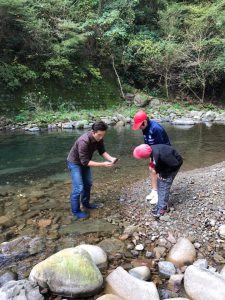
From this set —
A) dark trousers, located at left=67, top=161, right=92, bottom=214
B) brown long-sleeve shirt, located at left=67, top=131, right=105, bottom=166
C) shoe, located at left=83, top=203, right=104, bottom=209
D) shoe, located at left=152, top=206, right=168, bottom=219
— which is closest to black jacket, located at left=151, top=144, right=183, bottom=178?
shoe, located at left=152, top=206, right=168, bottom=219

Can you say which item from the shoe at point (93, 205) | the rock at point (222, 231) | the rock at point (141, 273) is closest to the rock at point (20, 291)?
the rock at point (141, 273)

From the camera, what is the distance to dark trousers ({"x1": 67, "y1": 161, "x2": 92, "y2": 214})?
5.44 m

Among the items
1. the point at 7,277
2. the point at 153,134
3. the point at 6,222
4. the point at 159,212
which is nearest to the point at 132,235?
the point at 159,212

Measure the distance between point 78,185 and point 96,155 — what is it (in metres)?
5.00

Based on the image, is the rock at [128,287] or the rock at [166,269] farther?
the rock at [166,269]

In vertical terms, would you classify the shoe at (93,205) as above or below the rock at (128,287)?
below

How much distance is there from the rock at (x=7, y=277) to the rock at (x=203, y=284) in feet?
6.64

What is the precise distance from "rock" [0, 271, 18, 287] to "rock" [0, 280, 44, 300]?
295 mm

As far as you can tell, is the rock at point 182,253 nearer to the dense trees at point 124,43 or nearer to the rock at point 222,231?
the rock at point 222,231

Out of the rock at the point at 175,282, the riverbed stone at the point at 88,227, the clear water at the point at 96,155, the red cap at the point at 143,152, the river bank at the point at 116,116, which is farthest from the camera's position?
the river bank at the point at 116,116

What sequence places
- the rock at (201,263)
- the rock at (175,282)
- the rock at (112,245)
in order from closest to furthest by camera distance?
1. the rock at (175,282)
2. the rock at (201,263)
3. the rock at (112,245)

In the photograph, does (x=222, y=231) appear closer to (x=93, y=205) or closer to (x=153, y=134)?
(x=153, y=134)

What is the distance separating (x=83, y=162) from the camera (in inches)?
205

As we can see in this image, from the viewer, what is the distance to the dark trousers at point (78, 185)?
5441 mm
